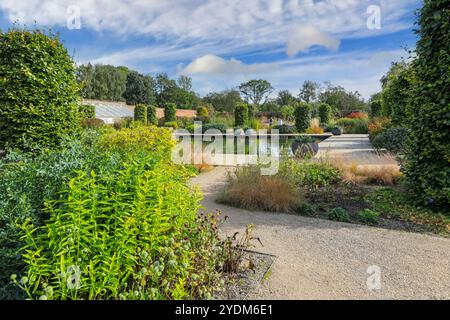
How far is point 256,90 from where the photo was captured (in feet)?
121

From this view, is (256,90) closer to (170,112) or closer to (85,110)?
(170,112)

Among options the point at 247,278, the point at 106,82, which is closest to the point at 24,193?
the point at 247,278

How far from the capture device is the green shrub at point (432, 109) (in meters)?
3.73

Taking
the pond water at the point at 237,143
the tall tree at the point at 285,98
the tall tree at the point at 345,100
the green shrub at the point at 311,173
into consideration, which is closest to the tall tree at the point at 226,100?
the tall tree at the point at 285,98

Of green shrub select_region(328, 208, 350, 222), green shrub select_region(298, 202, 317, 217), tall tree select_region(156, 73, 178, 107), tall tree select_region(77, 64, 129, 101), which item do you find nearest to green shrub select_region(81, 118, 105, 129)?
green shrub select_region(298, 202, 317, 217)

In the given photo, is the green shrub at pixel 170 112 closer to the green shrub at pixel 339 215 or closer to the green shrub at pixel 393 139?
the green shrub at pixel 393 139

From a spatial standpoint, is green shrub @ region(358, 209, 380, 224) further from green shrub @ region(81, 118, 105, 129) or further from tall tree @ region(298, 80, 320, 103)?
tall tree @ region(298, 80, 320, 103)

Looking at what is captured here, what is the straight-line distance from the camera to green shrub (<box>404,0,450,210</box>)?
147 inches

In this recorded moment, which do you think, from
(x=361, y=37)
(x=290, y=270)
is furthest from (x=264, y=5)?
(x=290, y=270)

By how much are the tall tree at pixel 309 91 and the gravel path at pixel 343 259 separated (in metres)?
34.5

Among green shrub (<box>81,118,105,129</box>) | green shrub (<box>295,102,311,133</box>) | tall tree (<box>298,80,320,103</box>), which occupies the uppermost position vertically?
tall tree (<box>298,80,320,103</box>)

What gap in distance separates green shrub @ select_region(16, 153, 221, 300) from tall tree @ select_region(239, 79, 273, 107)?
3544cm

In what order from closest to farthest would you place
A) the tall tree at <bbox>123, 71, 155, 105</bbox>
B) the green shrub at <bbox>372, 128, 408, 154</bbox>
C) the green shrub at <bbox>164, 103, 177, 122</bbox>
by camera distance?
the green shrub at <bbox>372, 128, 408, 154</bbox> < the green shrub at <bbox>164, 103, 177, 122</bbox> < the tall tree at <bbox>123, 71, 155, 105</bbox>

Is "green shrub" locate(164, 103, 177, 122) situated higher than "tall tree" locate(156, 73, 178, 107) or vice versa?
"tall tree" locate(156, 73, 178, 107)
